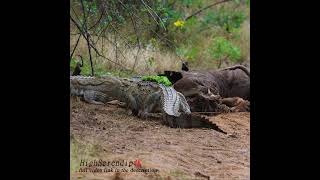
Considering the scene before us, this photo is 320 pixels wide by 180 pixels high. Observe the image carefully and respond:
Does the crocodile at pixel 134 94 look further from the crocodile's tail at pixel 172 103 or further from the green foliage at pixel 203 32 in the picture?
the green foliage at pixel 203 32

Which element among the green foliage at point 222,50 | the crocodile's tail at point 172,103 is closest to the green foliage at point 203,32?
the green foliage at point 222,50

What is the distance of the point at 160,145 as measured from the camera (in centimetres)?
605

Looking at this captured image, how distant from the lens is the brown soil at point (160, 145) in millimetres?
5211

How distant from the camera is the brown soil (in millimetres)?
5211

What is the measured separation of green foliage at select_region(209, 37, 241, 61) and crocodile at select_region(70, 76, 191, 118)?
17.5 ft

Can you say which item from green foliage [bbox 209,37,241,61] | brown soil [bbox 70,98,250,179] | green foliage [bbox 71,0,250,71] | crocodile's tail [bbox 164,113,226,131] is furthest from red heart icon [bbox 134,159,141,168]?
green foliage [bbox 209,37,241,61]

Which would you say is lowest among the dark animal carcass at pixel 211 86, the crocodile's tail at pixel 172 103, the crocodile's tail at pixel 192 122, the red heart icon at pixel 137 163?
the red heart icon at pixel 137 163

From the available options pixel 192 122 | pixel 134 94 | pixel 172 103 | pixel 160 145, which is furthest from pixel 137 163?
pixel 134 94

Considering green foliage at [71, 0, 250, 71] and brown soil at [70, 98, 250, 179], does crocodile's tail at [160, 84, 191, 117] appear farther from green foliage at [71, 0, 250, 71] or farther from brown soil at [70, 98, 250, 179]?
green foliage at [71, 0, 250, 71]

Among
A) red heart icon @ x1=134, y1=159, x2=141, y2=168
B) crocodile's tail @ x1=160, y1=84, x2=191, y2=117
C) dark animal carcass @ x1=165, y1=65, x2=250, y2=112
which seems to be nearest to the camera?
red heart icon @ x1=134, y1=159, x2=141, y2=168

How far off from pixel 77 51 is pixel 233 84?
2920mm

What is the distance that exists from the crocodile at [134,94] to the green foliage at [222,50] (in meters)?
5.34

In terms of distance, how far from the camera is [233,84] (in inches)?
396

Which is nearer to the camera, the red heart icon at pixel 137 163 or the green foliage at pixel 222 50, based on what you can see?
the red heart icon at pixel 137 163
